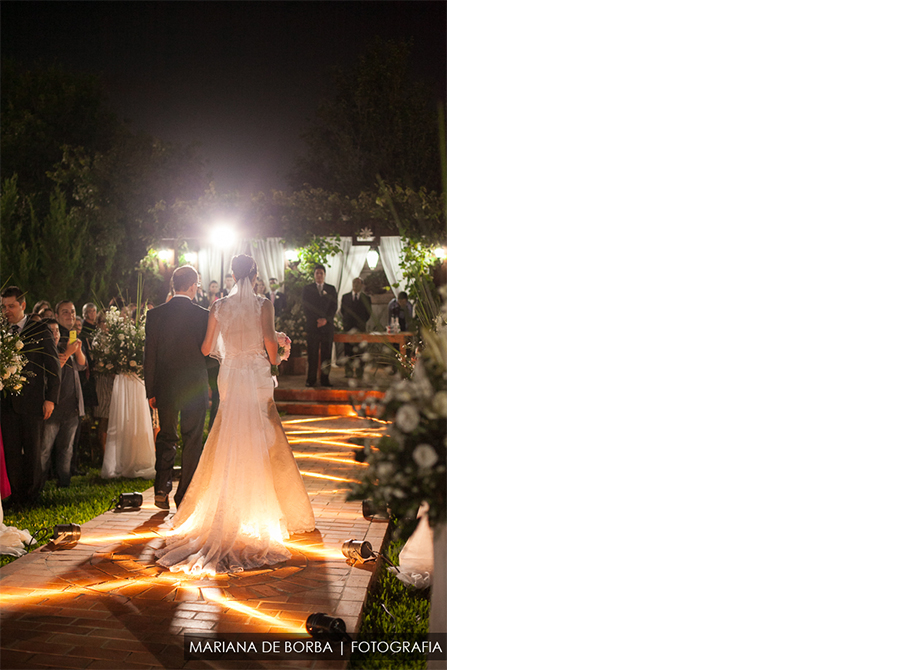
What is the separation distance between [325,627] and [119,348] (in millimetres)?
3482

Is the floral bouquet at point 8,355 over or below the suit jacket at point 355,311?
below

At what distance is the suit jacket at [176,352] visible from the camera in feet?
12.1

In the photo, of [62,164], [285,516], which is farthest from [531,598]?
[62,164]

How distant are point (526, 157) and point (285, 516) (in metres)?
2.79

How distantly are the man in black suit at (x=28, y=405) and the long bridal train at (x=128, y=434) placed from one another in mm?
643

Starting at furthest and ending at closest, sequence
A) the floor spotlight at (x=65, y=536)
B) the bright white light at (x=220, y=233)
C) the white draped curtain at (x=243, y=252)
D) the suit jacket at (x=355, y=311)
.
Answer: the white draped curtain at (x=243, y=252) → the suit jacket at (x=355, y=311) → the bright white light at (x=220, y=233) → the floor spotlight at (x=65, y=536)

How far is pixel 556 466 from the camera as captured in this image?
1.51m

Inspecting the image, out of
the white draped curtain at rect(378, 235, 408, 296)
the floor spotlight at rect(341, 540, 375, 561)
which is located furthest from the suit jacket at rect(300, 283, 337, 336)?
the floor spotlight at rect(341, 540, 375, 561)

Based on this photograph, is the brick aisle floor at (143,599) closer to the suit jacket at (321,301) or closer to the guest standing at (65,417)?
the guest standing at (65,417)

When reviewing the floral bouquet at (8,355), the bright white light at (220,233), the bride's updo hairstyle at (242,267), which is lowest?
the floral bouquet at (8,355)

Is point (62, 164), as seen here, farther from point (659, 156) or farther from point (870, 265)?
point (870, 265)

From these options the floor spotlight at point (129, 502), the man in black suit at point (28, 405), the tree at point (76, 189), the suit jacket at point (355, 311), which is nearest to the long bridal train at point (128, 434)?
the man in black suit at point (28, 405)

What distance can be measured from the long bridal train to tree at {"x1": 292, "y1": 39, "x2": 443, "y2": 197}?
3500mm

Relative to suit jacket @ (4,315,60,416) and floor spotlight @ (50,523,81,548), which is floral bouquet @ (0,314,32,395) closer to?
suit jacket @ (4,315,60,416)
